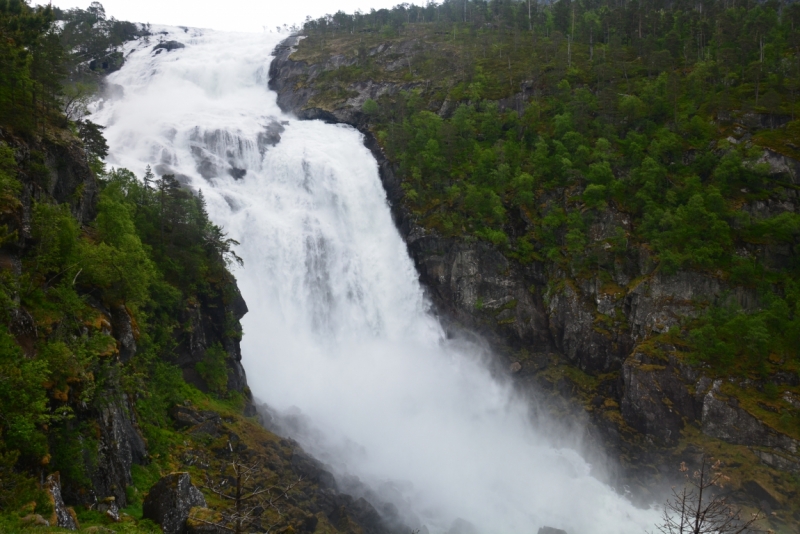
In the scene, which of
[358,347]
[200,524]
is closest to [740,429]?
[358,347]

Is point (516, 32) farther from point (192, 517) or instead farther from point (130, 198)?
point (192, 517)

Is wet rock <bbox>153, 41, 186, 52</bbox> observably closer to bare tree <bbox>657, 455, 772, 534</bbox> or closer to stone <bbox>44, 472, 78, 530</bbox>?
stone <bbox>44, 472, 78, 530</bbox>

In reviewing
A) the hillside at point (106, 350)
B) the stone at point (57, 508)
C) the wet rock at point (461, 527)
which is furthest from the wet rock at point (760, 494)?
the stone at point (57, 508)

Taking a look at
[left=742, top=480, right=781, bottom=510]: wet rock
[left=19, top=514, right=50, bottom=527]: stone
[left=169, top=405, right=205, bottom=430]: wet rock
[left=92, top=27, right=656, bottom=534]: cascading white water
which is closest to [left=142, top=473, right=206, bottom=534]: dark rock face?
[left=19, top=514, right=50, bottom=527]: stone

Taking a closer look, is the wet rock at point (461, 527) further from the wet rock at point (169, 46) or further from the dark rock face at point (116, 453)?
the wet rock at point (169, 46)

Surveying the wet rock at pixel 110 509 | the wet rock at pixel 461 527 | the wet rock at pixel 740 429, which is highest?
the wet rock at pixel 110 509
